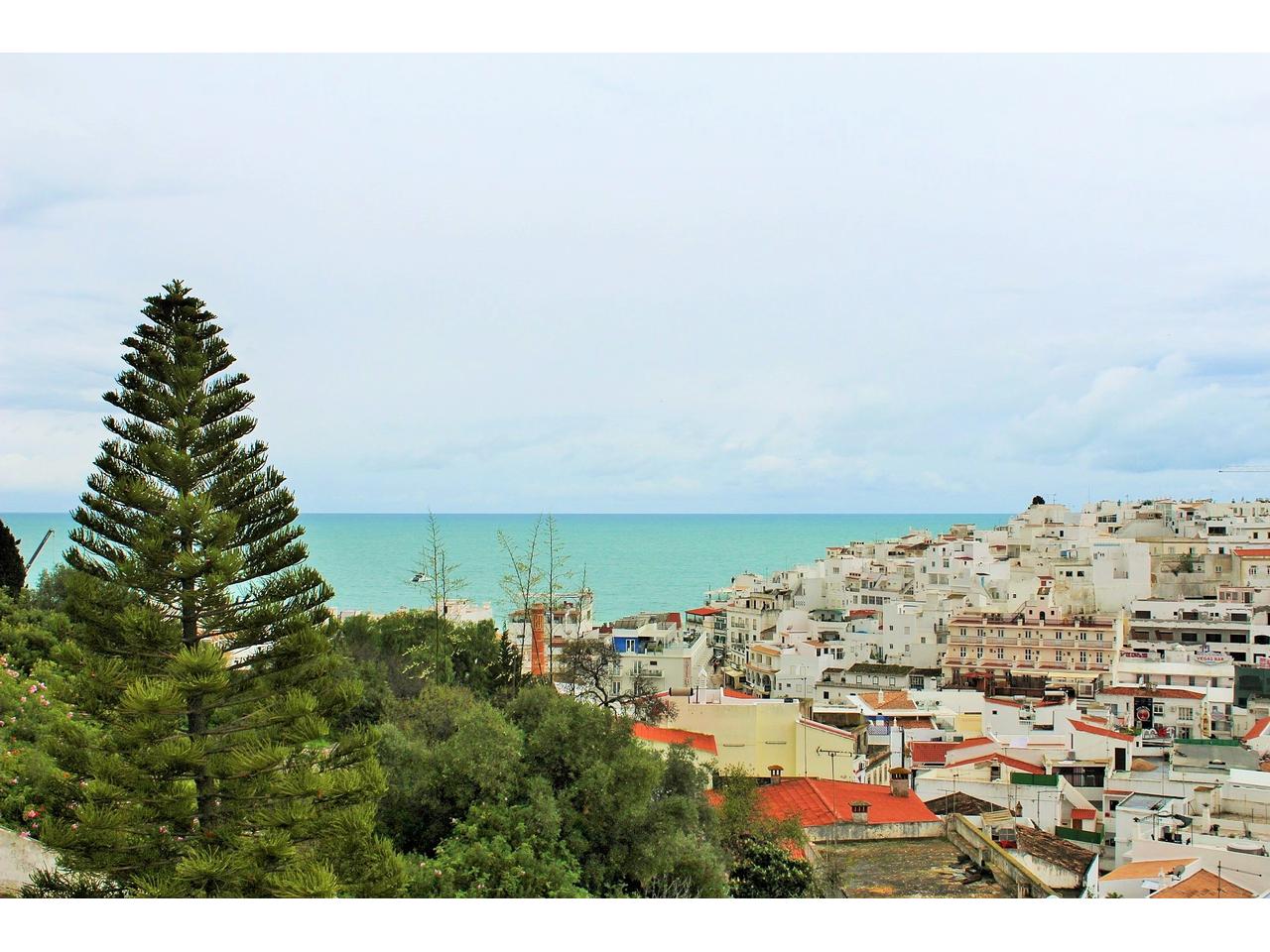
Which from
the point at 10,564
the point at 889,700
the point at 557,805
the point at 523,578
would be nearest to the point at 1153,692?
the point at 889,700

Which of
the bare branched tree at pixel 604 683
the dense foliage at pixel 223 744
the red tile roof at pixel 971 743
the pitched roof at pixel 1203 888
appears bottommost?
the red tile roof at pixel 971 743

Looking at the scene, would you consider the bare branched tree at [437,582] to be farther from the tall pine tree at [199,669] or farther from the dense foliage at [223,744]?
the tall pine tree at [199,669]

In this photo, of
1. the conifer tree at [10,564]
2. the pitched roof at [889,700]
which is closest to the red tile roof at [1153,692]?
the pitched roof at [889,700]

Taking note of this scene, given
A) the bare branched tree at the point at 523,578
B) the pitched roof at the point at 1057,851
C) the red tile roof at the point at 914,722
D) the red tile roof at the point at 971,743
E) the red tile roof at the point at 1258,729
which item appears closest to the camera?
the pitched roof at the point at 1057,851

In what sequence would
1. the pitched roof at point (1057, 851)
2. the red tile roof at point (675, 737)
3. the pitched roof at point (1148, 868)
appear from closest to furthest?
the pitched roof at point (1148, 868) → the pitched roof at point (1057, 851) → the red tile roof at point (675, 737)

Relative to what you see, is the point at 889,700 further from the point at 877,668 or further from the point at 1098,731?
the point at 877,668

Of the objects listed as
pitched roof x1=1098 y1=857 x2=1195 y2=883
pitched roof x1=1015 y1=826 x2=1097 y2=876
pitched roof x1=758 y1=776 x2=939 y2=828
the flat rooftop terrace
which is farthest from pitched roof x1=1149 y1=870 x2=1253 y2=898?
pitched roof x1=758 y1=776 x2=939 y2=828
